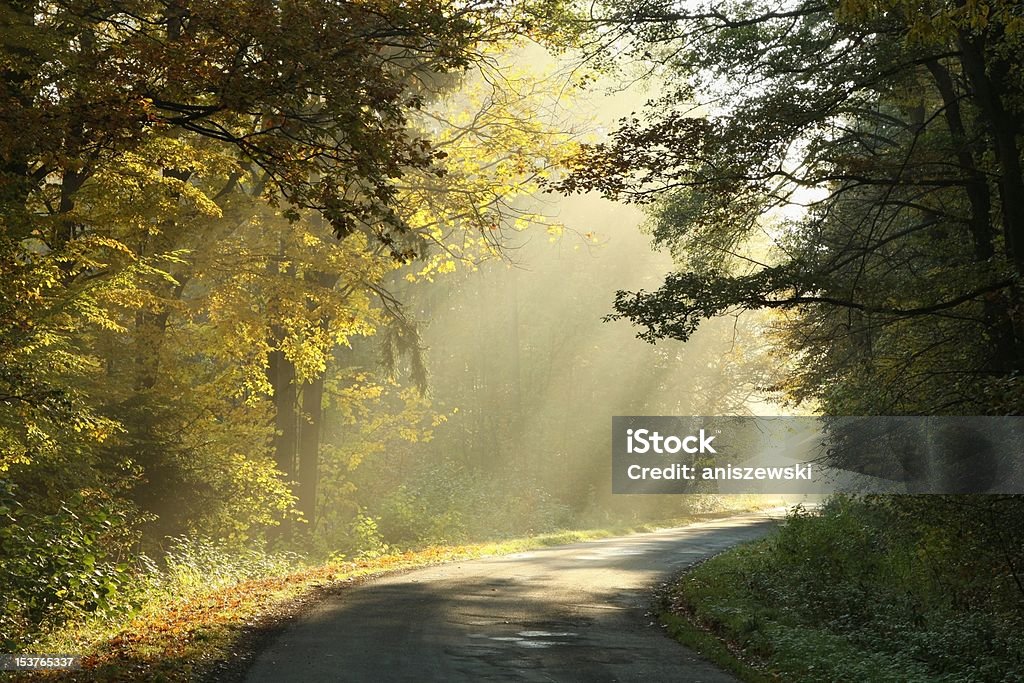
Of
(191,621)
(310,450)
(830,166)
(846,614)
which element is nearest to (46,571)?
(191,621)

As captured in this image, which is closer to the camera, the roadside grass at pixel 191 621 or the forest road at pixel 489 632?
the roadside grass at pixel 191 621

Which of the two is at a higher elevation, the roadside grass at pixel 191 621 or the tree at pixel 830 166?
the tree at pixel 830 166

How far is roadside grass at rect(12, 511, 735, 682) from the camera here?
9.94 m

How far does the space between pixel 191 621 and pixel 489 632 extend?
12.6ft

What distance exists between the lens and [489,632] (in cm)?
1306

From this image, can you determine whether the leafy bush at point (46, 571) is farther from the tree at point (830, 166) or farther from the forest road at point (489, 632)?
the tree at point (830, 166)

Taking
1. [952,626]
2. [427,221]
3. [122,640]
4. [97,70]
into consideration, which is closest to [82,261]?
[97,70]

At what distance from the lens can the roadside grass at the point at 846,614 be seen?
405 inches

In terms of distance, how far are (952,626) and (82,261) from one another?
11.5 m

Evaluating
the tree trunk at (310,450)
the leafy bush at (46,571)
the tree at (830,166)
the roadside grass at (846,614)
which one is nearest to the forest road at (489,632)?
the roadside grass at (846,614)

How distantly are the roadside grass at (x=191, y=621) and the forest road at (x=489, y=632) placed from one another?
0.59 m

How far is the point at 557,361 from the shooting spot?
46.4 m

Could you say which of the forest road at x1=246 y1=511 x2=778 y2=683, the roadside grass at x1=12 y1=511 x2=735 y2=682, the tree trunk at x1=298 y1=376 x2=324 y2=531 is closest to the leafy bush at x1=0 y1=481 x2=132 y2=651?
the roadside grass at x1=12 y1=511 x2=735 y2=682

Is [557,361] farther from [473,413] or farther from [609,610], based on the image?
[609,610]
